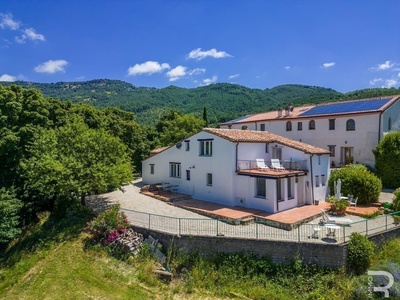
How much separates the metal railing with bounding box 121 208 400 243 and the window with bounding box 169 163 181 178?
8869mm

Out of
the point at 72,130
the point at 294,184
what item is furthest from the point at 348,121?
the point at 72,130

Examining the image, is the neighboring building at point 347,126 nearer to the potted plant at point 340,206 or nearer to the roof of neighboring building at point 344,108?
the roof of neighboring building at point 344,108

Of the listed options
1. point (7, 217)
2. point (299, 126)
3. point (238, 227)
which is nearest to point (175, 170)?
point (238, 227)

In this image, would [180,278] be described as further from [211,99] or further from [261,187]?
[211,99]

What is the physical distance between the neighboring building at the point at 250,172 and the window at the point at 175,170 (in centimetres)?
92

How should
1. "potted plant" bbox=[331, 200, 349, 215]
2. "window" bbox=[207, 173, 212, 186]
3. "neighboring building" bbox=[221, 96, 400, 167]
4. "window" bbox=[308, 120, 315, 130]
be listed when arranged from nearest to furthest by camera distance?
"potted plant" bbox=[331, 200, 349, 215], "window" bbox=[207, 173, 212, 186], "neighboring building" bbox=[221, 96, 400, 167], "window" bbox=[308, 120, 315, 130]

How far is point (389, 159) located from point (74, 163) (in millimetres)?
26039

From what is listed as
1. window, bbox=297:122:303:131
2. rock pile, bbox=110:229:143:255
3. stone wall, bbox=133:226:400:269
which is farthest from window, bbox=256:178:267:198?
window, bbox=297:122:303:131

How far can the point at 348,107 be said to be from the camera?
31.6 m

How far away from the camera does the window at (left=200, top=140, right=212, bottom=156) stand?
23.1 meters

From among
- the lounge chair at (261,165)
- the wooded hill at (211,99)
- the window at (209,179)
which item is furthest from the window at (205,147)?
the wooded hill at (211,99)

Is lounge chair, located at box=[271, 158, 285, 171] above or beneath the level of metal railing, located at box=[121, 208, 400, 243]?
above

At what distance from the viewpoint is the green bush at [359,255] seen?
13.5m

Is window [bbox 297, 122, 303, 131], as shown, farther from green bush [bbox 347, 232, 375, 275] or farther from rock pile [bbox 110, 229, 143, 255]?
rock pile [bbox 110, 229, 143, 255]
